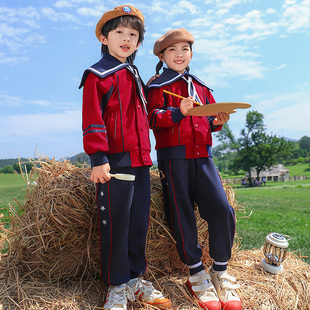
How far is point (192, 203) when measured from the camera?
2.54m

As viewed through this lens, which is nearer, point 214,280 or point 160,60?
point 214,280

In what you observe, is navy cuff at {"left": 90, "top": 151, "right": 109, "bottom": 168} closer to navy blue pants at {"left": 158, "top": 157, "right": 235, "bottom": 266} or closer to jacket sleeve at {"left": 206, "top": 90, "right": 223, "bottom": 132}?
navy blue pants at {"left": 158, "top": 157, "right": 235, "bottom": 266}

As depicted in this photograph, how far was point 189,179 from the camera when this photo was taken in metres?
2.46

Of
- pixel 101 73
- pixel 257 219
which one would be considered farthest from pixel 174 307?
pixel 257 219

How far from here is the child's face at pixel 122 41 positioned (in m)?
2.23

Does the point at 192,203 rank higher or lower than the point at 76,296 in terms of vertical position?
higher

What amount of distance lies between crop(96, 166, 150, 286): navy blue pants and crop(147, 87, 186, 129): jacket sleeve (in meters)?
0.37

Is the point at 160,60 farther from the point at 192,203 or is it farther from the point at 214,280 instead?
the point at 214,280

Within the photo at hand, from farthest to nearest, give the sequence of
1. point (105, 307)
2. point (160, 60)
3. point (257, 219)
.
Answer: point (257, 219)
point (160, 60)
point (105, 307)

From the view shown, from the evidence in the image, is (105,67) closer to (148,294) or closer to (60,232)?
(60,232)

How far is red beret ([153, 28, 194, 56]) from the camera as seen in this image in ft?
8.16

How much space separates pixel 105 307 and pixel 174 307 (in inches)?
20.5

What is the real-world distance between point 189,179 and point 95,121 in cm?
90

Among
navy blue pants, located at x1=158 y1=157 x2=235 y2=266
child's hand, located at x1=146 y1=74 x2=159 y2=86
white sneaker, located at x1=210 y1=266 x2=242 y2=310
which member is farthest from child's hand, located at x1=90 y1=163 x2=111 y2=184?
white sneaker, located at x1=210 y1=266 x2=242 y2=310
